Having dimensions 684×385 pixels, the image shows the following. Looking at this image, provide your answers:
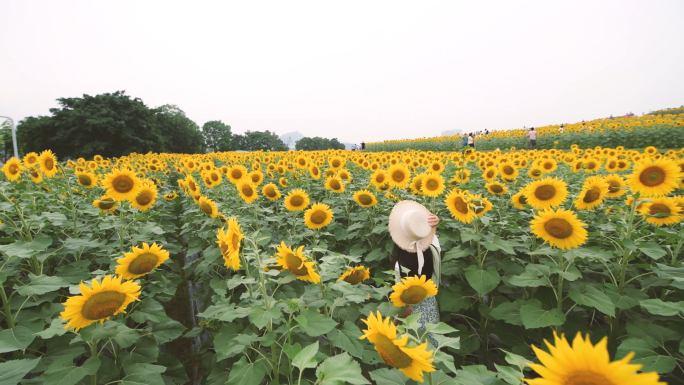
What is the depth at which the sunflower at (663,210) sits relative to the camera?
8.56ft

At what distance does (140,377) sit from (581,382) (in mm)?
2242

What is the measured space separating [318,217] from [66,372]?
2299 mm

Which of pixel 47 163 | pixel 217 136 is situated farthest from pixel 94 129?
pixel 47 163

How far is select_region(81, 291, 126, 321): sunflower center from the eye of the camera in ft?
5.64

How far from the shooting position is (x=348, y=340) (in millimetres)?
1943

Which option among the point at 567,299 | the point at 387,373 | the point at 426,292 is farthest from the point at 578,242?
the point at 387,373

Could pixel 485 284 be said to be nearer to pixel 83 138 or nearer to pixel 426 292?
pixel 426 292

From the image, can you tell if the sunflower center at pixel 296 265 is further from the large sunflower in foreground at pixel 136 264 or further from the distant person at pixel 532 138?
the distant person at pixel 532 138

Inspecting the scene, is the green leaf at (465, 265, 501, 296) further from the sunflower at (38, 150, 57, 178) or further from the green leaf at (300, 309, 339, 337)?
the sunflower at (38, 150, 57, 178)

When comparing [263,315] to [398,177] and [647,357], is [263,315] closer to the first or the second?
[647,357]

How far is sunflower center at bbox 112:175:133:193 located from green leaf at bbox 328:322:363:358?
3024 mm

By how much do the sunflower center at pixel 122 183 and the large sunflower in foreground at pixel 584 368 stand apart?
4.05 meters

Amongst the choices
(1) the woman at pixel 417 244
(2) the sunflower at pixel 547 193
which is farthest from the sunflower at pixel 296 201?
(2) the sunflower at pixel 547 193

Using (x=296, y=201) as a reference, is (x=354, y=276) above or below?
below
